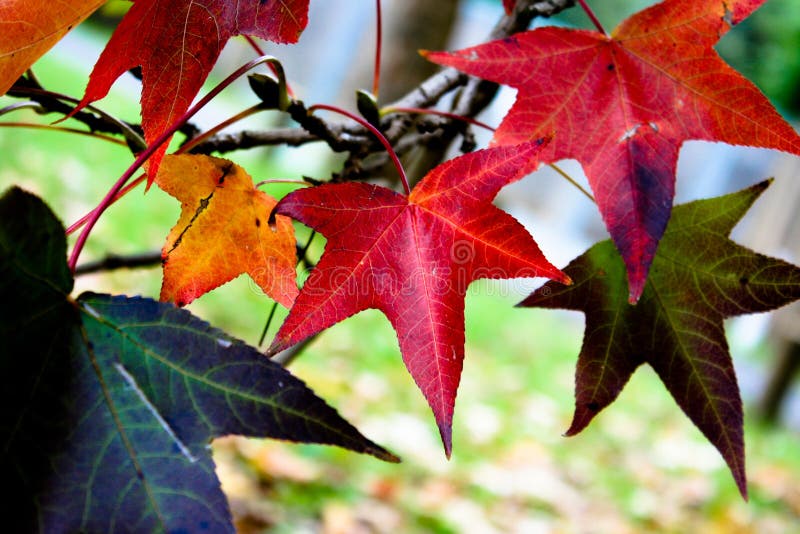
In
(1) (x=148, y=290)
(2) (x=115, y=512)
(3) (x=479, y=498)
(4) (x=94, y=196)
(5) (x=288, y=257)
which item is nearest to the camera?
(2) (x=115, y=512)

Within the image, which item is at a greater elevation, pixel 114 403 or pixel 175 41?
pixel 175 41

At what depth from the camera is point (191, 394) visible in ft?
1.23

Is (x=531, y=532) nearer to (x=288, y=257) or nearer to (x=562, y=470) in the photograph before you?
(x=562, y=470)

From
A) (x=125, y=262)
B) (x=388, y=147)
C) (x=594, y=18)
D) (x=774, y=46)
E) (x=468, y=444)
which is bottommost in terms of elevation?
(x=468, y=444)

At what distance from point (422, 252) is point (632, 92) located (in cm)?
22

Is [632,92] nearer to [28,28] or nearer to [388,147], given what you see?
[388,147]

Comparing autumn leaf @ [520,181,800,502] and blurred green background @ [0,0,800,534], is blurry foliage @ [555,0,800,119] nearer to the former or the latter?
blurred green background @ [0,0,800,534]

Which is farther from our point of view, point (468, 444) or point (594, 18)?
point (468, 444)

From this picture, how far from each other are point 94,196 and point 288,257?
3066 millimetres

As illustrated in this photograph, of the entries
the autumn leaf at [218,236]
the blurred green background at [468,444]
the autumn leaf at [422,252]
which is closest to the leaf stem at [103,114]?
the autumn leaf at [218,236]

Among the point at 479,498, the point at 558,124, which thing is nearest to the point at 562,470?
the point at 479,498

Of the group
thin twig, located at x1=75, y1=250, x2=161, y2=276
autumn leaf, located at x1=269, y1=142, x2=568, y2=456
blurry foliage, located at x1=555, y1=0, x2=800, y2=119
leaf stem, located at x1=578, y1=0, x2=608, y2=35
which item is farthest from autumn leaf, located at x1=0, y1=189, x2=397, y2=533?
blurry foliage, located at x1=555, y1=0, x2=800, y2=119

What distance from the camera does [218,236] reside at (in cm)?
50

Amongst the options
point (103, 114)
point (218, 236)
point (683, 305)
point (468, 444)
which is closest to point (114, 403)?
point (218, 236)
